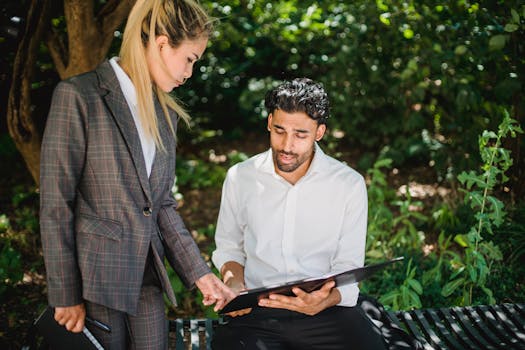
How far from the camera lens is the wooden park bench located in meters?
2.85

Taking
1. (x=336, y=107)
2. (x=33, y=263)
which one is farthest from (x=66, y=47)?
(x=336, y=107)

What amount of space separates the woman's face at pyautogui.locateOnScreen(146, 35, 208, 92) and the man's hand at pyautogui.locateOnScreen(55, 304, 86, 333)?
0.87 m

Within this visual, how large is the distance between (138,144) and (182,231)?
49cm

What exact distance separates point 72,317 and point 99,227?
1.08 feet

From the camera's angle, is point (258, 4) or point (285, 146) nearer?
point (285, 146)

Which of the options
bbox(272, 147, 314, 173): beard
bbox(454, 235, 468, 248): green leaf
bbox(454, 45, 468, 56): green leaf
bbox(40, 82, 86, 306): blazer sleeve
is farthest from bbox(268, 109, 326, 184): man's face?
bbox(454, 45, 468, 56): green leaf

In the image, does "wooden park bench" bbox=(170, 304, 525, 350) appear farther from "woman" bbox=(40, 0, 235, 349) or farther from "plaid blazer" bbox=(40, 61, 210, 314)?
"plaid blazer" bbox=(40, 61, 210, 314)

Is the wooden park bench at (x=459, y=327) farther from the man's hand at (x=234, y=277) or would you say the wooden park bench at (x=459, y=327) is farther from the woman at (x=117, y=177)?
the woman at (x=117, y=177)

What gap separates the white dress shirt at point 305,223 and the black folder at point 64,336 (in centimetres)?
89

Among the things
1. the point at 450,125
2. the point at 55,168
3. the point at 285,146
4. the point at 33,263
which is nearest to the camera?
the point at 55,168

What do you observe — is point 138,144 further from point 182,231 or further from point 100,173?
point 182,231

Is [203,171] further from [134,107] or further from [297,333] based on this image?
[134,107]

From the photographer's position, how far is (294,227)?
9.07 ft

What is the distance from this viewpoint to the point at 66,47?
402cm
